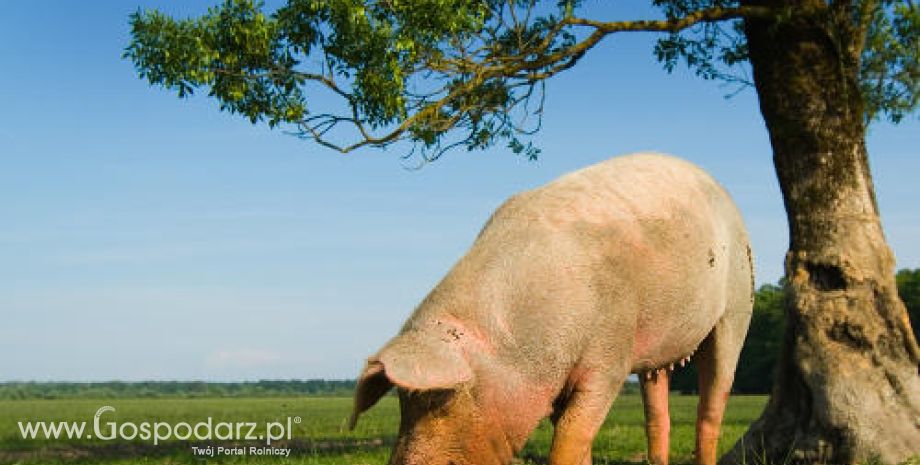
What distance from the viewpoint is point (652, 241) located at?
7.84 m

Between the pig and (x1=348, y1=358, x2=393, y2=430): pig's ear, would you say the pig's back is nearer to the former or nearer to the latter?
the pig

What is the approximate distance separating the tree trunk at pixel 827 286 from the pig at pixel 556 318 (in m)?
4.77

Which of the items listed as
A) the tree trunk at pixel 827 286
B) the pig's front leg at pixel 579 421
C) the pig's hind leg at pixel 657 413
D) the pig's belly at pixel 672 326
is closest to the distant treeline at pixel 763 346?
the tree trunk at pixel 827 286

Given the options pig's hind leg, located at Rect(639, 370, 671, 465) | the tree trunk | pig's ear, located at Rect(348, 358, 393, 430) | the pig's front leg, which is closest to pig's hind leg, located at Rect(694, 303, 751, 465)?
pig's hind leg, located at Rect(639, 370, 671, 465)

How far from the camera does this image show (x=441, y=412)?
246 inches

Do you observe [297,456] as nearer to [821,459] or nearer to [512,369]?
[821,459]

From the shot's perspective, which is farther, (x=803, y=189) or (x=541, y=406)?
(x=803, y=189)

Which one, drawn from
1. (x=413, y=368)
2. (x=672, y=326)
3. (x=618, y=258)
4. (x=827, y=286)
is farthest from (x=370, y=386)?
(x=827, y=286)

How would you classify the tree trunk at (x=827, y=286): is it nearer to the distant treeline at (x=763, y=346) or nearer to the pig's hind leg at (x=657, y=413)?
the pig's hind leg at (x=657, y=413)

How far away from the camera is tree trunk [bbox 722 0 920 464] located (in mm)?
12672

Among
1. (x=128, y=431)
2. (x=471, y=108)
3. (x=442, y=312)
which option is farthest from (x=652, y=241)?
(x=128, y=431)

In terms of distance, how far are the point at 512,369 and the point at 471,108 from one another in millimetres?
8652

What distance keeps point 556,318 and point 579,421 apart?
0.78 m

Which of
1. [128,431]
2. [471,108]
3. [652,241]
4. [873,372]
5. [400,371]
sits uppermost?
[471,108]
